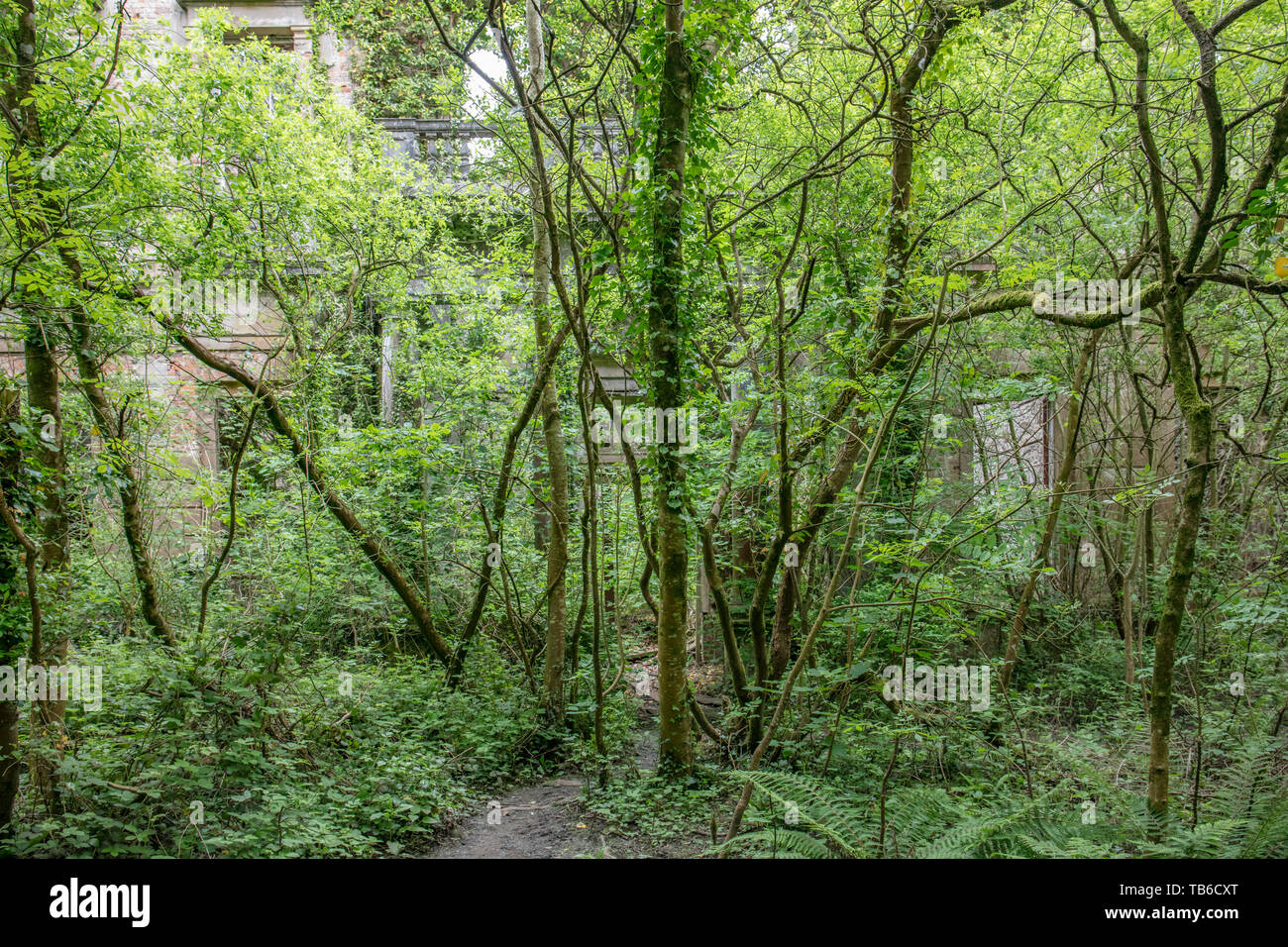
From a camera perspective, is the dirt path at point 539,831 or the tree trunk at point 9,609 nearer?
the tree trunk at point 9,609

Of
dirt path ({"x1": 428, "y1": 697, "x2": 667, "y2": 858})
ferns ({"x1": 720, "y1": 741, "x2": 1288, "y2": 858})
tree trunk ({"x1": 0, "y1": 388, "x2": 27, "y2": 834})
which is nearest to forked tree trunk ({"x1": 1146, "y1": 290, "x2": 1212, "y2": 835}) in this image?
ferns ({"x1": 720, "y1": 741, "x2": 1288, "y2": 858})

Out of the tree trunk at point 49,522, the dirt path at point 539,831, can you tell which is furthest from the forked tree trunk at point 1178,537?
the tree trunk at point 49,522

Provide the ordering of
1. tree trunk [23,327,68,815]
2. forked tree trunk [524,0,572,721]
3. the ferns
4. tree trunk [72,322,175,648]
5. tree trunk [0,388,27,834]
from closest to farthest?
1. the ferns
2. tree trunk [0,388,27,834]
3. tree trunk [23,327,68,815]
4. tree trunk [72,322,175,648]
5. forked tree trunk [524,0,572,721]

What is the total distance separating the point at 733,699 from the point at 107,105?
745 cm

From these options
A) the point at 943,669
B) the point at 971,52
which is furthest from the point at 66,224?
the point at 971,52

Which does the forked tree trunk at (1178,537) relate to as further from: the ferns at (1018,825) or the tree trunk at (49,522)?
the tree trunk at (49,522)

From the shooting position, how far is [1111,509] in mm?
9688

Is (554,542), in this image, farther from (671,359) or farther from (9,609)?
(9,609)

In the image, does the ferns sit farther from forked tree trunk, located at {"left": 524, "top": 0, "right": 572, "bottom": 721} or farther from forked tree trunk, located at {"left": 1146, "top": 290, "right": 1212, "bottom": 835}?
forked tree trunk, located at {"left": 524, "top": 0, "right": 572, "bottom": 721}

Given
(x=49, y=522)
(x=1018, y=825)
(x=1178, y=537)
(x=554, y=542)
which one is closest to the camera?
(x=1178, y=537)

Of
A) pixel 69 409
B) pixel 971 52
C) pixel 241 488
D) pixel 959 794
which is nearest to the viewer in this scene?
pixel 959 794

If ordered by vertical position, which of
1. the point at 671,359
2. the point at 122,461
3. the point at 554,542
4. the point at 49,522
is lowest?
the point at 554,542

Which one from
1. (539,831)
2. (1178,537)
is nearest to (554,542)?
(539,831)

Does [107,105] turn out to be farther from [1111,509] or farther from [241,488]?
[1111,509]
